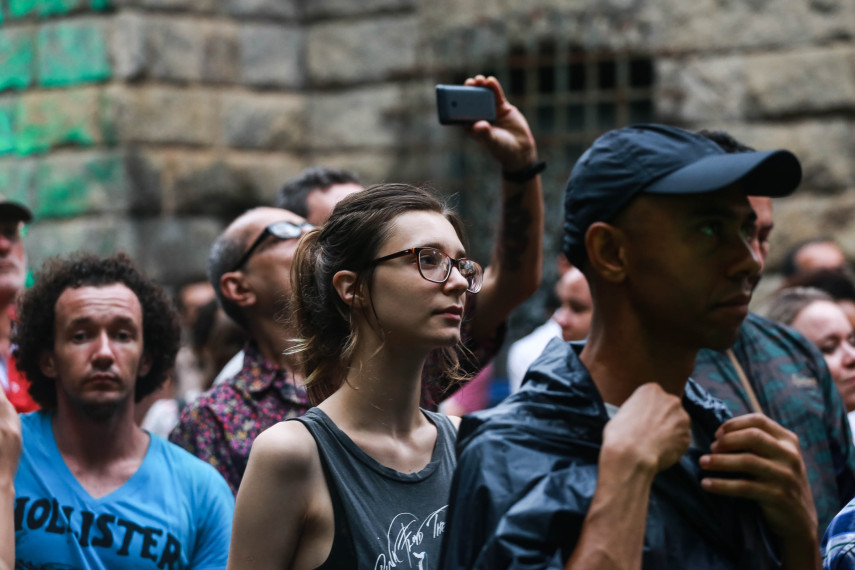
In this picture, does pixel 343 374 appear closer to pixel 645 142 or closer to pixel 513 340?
pixel 645 142

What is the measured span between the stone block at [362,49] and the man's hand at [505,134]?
14.4ft

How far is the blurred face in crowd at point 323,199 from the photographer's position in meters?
4.30

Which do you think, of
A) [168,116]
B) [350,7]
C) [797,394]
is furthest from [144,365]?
[350,7]

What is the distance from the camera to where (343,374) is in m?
2.76

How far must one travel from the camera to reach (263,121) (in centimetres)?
788

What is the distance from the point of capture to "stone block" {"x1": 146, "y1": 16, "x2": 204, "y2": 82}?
7.41 m

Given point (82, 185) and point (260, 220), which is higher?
point (260, 220)

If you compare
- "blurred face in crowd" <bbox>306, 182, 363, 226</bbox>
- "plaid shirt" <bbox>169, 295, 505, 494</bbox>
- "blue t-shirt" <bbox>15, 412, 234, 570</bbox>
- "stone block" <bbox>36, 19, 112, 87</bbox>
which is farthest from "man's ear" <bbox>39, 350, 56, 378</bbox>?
"stone block" <bbox>36, 19, 112, 87</bbox>

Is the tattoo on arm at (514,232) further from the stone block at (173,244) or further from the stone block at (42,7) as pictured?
the stone block at (42,7)

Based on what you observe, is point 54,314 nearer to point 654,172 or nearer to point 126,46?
point 654,172

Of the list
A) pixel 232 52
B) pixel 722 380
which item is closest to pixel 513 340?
pixel 232 52

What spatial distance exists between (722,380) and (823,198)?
382cm

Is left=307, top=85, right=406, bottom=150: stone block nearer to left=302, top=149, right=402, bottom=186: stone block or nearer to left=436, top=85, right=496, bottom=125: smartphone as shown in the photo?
left=302, top=149, right=402, bottom=186: stone block

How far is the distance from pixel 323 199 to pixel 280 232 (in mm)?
470
